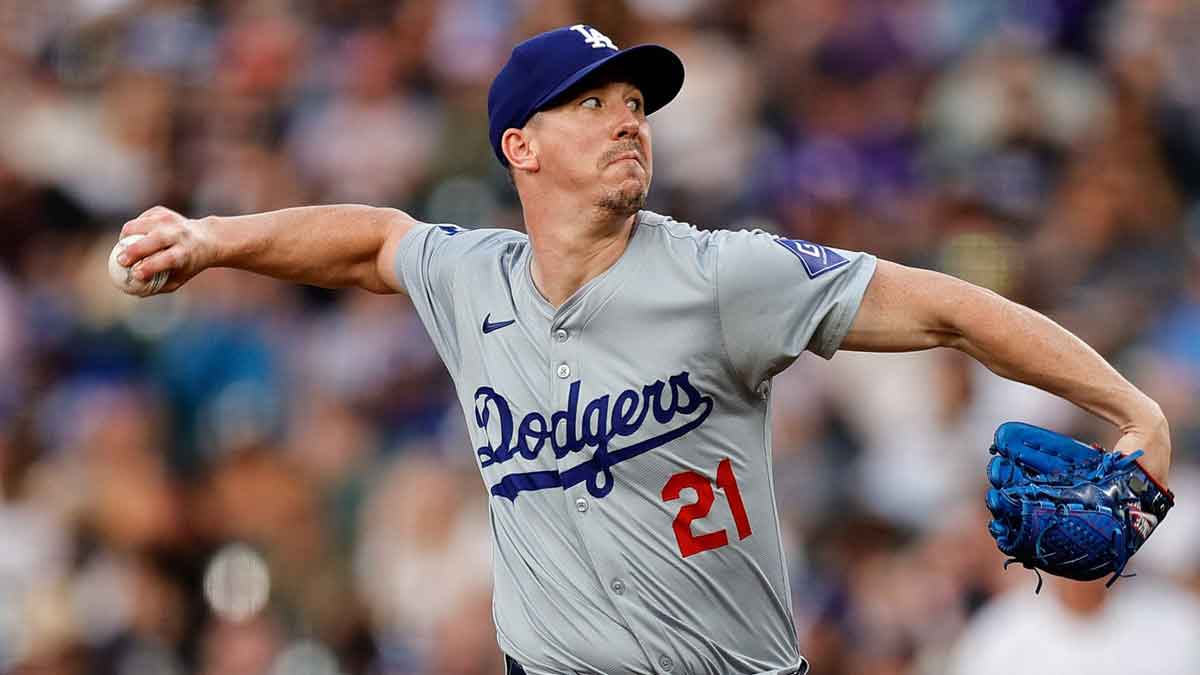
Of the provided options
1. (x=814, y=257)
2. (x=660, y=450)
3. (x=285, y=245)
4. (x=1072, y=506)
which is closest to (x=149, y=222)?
(x=285, y=245)

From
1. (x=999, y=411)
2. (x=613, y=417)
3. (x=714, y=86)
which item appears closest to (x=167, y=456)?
(x=714, y=86)

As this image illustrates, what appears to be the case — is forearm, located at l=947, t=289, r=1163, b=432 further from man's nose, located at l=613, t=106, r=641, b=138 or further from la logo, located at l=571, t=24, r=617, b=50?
la logo, located at l=571, t=24, r=617, b=50

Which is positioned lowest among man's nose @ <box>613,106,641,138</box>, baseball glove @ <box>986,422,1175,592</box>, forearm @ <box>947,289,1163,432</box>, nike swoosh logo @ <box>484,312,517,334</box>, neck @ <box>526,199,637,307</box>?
baseball glove @ <box>986,422,1175,592</box>

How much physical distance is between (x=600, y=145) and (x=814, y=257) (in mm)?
560

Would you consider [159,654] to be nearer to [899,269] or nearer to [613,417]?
[613,417]

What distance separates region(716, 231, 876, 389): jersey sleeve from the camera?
3.96 meters

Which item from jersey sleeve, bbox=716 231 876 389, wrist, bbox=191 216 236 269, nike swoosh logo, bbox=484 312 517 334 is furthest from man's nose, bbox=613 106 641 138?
wrist, bbox=191 216 236 269

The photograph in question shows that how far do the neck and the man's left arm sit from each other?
61 cm

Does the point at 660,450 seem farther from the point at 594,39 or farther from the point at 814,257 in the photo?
the point at 594,39

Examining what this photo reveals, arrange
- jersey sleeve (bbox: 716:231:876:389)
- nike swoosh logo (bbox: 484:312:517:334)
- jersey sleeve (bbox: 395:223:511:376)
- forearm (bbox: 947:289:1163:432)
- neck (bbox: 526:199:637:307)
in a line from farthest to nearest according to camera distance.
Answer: jersey sleeve (bbox: 395:223:511:376) → nike swoosh logo (bbox: 484:312:517:334) → neck (bbox: 526:199:637:307) → jersey sleeve (bbox: 716:231:876:389) → forearm (bbox: 947:289:1163:432)

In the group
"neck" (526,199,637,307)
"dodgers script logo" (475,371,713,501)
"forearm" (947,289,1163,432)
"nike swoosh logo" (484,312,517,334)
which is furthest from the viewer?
"nike swoosh logo" (484,312,517,334)

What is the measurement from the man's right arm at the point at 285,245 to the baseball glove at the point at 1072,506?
159 centimetres

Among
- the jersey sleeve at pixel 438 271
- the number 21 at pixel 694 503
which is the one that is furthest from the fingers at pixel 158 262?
the number 21 at pixel 694 503

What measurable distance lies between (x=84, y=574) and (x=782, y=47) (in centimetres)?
414
